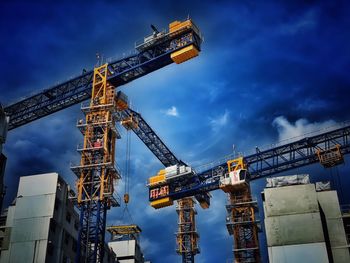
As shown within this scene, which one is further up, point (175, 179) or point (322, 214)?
point (175, 179)

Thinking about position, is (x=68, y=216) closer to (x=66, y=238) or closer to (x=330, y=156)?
(x=66, y=238)

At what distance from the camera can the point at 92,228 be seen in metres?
65.4

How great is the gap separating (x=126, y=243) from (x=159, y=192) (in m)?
22.2

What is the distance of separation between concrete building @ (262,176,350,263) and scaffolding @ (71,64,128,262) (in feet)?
75.1

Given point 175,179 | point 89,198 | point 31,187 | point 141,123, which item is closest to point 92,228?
point 89,198

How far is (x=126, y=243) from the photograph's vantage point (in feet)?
332

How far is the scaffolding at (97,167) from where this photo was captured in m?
65.1

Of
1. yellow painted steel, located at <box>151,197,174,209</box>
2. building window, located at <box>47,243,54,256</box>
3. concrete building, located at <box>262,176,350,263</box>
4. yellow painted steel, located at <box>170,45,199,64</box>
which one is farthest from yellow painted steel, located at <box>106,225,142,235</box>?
concrete building, located at <box>262,176,350,263</box>

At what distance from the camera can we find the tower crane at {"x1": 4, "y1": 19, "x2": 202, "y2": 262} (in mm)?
65875

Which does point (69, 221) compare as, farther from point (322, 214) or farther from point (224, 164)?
point (322, 214)

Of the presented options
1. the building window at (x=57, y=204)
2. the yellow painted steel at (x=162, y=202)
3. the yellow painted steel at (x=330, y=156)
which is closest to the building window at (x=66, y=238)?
the building window at (x=57, y=204)

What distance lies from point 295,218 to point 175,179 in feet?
111

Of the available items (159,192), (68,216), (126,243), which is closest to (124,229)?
(126,243)

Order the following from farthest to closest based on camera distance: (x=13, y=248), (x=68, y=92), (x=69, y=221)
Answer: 1. (x=68, y=92)
2. (x=69, y=221)
3. (x=13, y=248)
